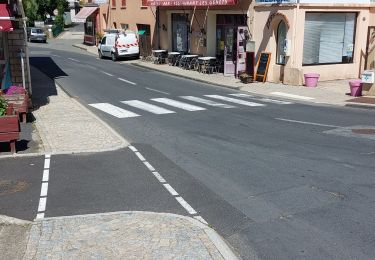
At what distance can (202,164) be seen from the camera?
31.0 feet

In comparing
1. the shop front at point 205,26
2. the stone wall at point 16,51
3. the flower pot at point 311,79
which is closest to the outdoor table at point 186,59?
the shop front at point 205,26

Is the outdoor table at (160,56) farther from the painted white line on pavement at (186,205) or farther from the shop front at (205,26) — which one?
the painted white line on pavement at (186,205)

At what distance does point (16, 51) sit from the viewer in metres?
16.0

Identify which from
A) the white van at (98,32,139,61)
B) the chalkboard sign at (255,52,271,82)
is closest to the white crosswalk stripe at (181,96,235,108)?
the chalkboard sign at (255,52,271,82)

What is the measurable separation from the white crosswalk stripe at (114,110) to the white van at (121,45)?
1929 centimetres

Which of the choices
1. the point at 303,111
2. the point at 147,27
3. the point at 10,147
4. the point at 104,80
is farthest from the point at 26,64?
the point at 147,27

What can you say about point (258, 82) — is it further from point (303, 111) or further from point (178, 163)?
point (178, 163)

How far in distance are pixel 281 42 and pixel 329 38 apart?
243 cm

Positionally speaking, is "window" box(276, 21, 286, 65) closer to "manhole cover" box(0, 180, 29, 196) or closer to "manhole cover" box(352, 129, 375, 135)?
"manhole cover" box(352, 129, 375, 135)

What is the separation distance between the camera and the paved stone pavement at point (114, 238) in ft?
18.0

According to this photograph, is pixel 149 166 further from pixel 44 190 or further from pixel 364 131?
pixel 364 131

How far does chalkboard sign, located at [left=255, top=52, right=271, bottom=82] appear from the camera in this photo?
74.6 ft

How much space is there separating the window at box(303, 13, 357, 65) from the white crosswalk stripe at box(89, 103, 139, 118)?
10.1m

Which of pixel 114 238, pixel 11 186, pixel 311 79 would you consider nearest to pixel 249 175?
pixel 114 238
